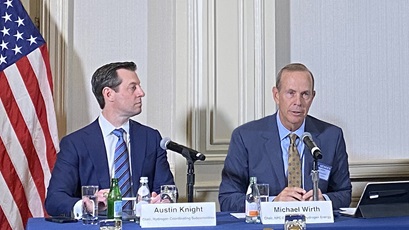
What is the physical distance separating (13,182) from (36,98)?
1.44 feet

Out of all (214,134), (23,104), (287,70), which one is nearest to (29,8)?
(23,104)

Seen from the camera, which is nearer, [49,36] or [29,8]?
[49,36]

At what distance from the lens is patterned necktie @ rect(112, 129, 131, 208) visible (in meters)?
3.56

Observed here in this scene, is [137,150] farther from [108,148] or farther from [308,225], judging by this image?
[308,225]

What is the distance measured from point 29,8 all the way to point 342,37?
191cm

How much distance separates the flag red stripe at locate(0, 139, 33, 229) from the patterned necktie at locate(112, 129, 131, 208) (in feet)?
2.03

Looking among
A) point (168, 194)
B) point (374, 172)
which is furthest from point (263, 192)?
point (374, 172)

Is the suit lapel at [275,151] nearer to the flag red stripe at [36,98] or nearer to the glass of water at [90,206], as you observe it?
the glass of water at [90,206]

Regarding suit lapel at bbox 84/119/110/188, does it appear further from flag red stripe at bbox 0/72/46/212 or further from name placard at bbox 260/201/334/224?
name placard at bbox 260/201/334/224

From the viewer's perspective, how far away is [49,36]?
13.8ft

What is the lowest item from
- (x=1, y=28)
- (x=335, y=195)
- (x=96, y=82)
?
(x=335, y=195)

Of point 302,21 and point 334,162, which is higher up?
point 302,21

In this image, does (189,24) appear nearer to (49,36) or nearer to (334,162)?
(49,36)

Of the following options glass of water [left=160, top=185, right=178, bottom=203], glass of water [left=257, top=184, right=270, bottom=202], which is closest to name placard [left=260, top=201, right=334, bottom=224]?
glass of water [left=257, top=184, right=270, bottom=202]
